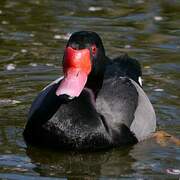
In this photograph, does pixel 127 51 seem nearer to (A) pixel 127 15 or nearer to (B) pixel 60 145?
(A) pixel 127 15

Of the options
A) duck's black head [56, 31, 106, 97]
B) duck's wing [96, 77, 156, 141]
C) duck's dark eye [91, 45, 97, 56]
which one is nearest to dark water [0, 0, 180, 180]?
duck's wing [96, 77, 156, 141]

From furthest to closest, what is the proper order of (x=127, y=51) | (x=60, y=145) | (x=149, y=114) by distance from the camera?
(x=127, y=51)
(x=149, y=114)
(x=60, y=145)

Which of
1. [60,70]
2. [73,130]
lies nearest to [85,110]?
[73,130]

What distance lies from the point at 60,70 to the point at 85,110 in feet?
9.69

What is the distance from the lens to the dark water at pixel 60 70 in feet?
29.9

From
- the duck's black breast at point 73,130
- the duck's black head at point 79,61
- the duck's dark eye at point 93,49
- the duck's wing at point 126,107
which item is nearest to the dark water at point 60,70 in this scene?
the duck's black breast at point 73,130

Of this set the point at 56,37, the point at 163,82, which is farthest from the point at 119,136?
the point at 56,37

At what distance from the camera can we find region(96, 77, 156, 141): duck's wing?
983 cm

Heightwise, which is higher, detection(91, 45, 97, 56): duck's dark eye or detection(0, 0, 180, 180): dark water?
detection(91, 45, 97, 56): duck's dark eye

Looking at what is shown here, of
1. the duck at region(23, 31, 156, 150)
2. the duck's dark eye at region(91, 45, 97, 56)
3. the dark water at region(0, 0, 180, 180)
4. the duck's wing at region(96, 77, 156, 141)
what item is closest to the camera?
the dark water at region(0, 0, 180, 180)

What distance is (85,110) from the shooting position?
9.60 meters

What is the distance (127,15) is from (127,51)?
2.25m

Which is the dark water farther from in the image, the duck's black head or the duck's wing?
the duck's black head

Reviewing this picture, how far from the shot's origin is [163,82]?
1184cm
